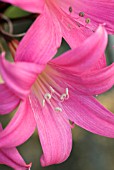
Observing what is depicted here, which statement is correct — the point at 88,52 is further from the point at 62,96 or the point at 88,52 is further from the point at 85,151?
the point at 85,151

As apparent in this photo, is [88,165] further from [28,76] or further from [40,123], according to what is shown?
[28,76]

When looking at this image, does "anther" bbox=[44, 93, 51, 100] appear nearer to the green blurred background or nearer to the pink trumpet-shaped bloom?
the pink trumpet-shaped bloom

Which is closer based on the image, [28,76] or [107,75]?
[28,76]

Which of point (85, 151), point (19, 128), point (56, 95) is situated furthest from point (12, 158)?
point (85, 151)

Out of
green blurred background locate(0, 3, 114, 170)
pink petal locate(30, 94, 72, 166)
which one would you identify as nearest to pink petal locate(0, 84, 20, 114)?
pink petal locate(30, 94, 72, 166)

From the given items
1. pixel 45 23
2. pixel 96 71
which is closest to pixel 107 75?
pixel 96 71

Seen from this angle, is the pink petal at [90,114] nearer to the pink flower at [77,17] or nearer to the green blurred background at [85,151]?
the pink flower at [77,17]

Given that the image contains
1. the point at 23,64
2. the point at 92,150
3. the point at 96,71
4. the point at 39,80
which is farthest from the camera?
the point at 92,150
